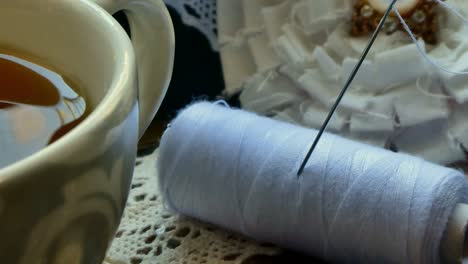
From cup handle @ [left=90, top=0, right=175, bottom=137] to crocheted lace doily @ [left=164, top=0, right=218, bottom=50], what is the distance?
0.25 meters

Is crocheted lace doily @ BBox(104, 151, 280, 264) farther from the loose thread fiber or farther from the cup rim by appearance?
the cup rim

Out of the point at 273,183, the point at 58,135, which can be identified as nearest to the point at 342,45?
the point at 273,183

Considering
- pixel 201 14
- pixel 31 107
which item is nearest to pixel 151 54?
pixel 31 107

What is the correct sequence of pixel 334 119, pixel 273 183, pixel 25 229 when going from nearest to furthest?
pixel 25 229 < pixel 273 183 < pixel 334 119

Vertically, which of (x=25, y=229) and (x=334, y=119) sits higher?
(x=25, y=229)

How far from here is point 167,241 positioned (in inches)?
17.8

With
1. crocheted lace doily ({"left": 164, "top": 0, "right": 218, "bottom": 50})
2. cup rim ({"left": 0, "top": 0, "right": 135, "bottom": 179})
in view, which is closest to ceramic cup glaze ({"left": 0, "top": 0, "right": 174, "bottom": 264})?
cup rim ({"left": 0, "top": 0, "right": 135, "bottom": 179})

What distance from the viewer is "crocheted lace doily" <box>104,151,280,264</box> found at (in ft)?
1.43

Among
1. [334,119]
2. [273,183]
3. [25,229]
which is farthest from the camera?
[334,119]

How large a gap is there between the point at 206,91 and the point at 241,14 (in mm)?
73

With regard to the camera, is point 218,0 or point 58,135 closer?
point 58,135

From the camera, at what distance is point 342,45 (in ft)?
1.88

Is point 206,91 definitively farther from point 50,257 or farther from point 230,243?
point 50,257

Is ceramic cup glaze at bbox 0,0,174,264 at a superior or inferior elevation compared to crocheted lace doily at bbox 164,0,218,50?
superior
